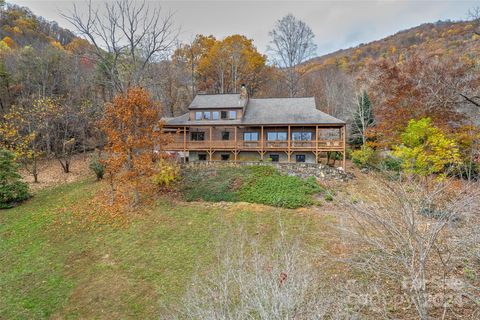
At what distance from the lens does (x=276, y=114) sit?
2223 centimetres

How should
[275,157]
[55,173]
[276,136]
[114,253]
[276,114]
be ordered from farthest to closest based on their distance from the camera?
1. [276,136]
2. [276,114]
3. [275,157]
4. [55,173]
5. [114,253]

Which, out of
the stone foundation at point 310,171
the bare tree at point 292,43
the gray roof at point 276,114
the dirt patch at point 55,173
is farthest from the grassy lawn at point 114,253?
the bare tree at point 292,43

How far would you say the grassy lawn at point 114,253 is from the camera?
25.0ft

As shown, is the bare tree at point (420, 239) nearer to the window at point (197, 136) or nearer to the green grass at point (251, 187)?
the green grass at point (251, 187)

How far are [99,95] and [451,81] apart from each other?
34381mm

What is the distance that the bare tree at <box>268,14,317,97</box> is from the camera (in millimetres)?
32062

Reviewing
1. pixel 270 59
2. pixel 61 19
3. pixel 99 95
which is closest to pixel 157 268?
pixel 61 19

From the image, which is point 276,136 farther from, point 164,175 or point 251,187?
point 164,175

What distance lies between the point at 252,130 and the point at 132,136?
37.7 ft

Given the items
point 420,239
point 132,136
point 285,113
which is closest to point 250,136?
point 285,113

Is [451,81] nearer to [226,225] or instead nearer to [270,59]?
[226,225]

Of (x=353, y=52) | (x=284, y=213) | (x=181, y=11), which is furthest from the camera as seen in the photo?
(x=353, y=52)

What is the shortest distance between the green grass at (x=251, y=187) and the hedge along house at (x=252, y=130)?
408cm

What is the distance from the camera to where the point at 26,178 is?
1981 cm
